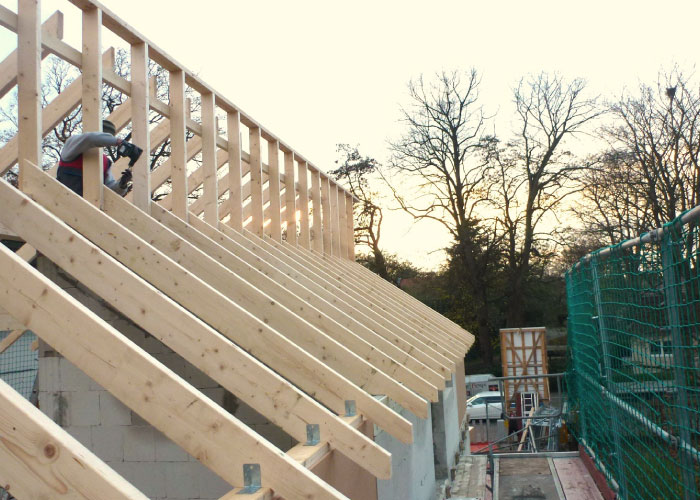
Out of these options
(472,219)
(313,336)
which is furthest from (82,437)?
(472,219)

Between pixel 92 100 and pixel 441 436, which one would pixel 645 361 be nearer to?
pixel 441 436

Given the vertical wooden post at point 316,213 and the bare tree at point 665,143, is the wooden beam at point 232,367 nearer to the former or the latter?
the vertical wooden post at point 316,213

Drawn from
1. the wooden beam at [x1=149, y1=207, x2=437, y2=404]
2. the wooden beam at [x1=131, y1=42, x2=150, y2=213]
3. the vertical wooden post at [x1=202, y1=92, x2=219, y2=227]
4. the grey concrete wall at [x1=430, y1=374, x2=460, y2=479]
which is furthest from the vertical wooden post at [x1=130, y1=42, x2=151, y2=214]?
the grey concrete wall at [x1=430, y1=374, x2=460, y2=479]

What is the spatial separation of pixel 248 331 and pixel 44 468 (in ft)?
7.16

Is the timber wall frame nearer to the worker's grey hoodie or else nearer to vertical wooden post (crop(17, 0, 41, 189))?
vertical wooden post (crop(17, 0, 41, 189))

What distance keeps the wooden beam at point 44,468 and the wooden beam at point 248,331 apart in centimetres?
213

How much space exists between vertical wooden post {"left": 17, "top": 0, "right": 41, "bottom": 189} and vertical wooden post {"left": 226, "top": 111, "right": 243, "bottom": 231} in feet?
10.3

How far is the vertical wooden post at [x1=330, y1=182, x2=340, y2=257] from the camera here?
39.2 feet

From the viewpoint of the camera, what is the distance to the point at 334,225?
12.0 metres

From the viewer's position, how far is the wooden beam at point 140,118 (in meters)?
5.73

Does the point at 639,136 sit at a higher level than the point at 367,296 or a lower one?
higher

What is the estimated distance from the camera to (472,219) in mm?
23719

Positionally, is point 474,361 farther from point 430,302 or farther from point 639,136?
point 639,136

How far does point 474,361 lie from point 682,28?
562 inches
